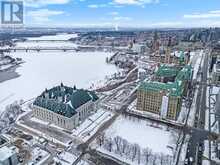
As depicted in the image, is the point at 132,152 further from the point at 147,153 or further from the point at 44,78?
the point at 44,78

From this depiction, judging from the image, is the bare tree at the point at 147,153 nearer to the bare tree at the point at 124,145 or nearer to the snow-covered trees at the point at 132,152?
the snow-covered trees at the point at 132,152

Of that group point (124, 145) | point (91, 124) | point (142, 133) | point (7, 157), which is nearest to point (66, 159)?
point (7, 157)

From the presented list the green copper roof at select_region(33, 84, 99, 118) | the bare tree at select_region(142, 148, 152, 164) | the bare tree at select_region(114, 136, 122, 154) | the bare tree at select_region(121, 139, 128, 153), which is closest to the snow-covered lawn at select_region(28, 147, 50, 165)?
the green copper roof at select_region(33, 84, 99, 118)

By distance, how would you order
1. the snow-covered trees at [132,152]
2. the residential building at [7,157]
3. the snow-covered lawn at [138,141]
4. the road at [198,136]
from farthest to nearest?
1. the road at [198,136]
2. the snow-covered lawn at [138,141]
3. the snow-covered trees at [132,152]
4. the residential building at [7,157]

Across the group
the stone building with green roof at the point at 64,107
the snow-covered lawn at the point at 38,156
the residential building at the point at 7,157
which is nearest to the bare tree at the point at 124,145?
the stone building with green roof at the point at 64,107

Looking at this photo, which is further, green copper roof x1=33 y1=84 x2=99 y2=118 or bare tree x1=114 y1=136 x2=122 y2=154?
green copper roof x1=33 y1=84 x2=99 y2=118

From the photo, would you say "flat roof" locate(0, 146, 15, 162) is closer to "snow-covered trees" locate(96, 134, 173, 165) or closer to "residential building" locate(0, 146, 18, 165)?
"residential building" locate(0, 146, 18, 165)

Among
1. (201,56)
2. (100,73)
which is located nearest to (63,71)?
(100,73)
